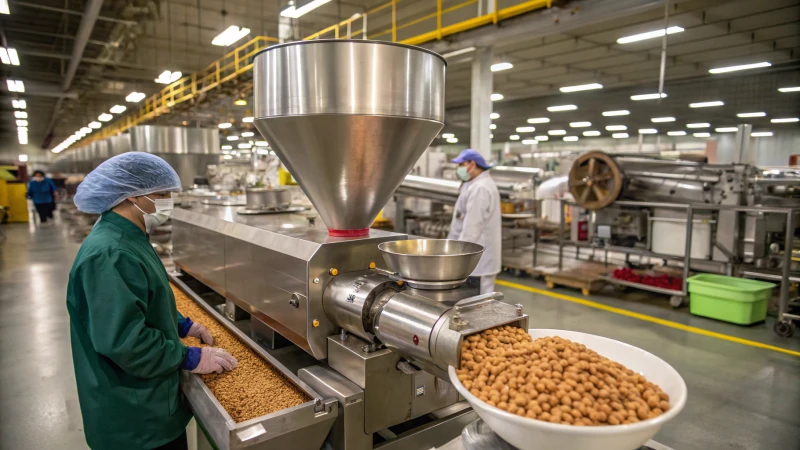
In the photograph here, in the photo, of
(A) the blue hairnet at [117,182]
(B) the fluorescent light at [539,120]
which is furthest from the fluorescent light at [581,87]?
(A) the blue hairnet at [117,182]

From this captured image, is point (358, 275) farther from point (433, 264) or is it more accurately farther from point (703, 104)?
point (703, 104)

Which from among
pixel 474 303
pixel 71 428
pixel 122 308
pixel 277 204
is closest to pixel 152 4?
pixel 277 204

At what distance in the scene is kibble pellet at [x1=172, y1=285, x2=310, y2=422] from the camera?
1.46 metres

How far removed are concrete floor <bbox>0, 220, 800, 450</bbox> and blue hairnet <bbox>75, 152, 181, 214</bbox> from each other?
6.00 feet

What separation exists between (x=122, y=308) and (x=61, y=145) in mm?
38025

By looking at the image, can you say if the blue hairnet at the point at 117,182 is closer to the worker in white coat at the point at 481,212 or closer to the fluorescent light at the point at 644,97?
the worker in white coat at the point at 481,212

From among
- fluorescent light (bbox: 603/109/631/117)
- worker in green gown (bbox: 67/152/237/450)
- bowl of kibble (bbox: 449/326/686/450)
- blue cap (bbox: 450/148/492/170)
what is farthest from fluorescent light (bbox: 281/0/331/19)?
fluorescent light (bbox: 603/109/631/117)

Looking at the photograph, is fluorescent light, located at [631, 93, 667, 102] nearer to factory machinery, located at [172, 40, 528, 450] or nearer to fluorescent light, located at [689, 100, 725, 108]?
fluorescent light, located at [689, 100, 725, 108]

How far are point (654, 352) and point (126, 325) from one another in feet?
12.5

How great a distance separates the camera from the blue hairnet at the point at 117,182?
5.04 ft

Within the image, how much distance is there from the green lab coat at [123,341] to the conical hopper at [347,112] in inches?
24.3

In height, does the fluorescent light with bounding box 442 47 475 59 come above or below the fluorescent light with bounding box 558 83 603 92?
below

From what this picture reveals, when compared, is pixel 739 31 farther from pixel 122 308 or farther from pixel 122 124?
pixel 122 124

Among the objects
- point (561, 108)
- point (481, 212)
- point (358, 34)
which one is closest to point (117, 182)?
point (481, 212)
